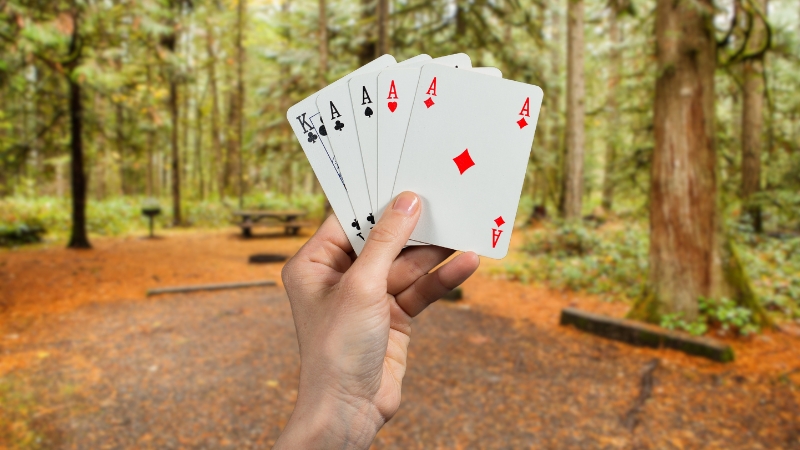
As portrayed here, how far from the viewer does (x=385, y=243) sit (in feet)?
Answer: 4.00

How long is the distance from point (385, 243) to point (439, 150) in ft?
1.55

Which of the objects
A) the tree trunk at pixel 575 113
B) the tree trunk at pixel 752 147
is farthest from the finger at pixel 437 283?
the tree trunk at pixel 752 147

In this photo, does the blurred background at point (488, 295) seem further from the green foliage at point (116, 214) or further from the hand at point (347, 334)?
the hand at point (347, 334)

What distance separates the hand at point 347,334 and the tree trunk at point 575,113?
10179 mm

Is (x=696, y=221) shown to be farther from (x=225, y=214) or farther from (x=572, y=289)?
(x=225, y=214)

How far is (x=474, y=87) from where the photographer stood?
1509 millimetres

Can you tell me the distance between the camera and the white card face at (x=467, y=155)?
1503 mm

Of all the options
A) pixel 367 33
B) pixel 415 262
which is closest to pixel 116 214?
pixel 367 33

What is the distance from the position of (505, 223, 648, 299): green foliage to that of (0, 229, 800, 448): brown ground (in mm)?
890

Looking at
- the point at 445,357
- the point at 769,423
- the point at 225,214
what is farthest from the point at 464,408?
the point at 225,214

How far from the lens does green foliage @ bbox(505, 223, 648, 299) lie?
7477 mm

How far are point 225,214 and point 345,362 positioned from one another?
54.7 feet

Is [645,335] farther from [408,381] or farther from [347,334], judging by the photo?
[347,334]

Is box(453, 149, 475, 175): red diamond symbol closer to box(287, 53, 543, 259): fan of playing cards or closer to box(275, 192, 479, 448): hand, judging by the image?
box(287, 53, 543, 259): fan of playing cards
